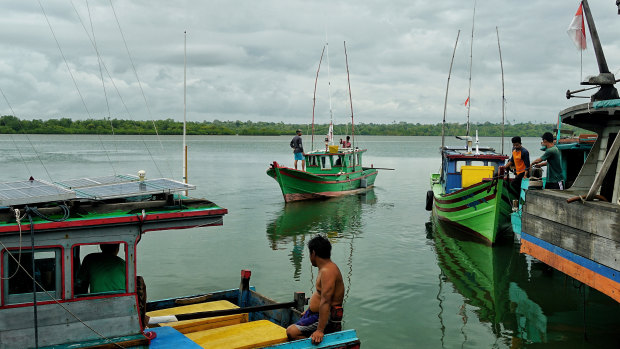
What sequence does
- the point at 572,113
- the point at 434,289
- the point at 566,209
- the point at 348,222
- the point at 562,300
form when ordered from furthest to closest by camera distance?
the point at 348,222
the point at 434,289
the point at 562,300
the point at 572,113
the point at 566,209

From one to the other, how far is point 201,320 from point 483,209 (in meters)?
11.3

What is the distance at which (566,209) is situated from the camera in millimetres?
7816

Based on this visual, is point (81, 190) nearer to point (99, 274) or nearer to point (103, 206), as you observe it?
point (103, 206)

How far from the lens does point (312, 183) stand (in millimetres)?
28500

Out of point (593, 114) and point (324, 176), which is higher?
point (593, 114)

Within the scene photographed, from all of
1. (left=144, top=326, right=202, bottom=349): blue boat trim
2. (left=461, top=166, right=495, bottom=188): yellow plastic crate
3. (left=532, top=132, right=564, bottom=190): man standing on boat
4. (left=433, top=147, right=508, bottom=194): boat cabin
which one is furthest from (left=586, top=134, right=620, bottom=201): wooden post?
(left=461, top=166, right=495, bottom=188): yellow plastic crate

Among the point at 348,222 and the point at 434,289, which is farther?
the point at 348,222

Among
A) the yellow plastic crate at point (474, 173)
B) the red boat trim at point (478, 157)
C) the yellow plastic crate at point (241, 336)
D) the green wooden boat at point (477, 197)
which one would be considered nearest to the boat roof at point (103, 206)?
the yellow plastic crate at point (241, 336)

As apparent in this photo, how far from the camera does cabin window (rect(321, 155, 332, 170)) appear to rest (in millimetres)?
30281

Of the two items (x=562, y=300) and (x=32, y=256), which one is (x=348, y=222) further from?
(x=32, y=256)

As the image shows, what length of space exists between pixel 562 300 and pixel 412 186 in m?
26.7

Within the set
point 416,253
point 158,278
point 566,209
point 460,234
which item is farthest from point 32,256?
point 460,234

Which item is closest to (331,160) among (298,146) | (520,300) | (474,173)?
(298,146)

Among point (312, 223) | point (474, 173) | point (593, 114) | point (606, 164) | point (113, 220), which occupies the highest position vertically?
point (593, 114)
